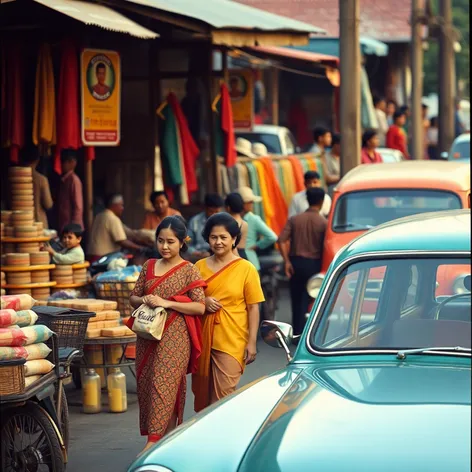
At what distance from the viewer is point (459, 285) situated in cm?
615

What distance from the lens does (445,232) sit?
6.18m

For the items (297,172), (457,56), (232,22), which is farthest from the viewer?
(457,56)

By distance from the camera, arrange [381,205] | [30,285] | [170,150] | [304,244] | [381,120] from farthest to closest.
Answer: [381,120]
[170,150]
[304,244]
[381,205]
[30,285]

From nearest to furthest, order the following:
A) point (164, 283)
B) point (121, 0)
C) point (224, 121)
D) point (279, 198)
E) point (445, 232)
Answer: point (445, 232), point (164, 283), point (121, 0), point (224, 121), point (279, 198)

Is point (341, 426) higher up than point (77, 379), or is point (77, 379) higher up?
point (341, 426)

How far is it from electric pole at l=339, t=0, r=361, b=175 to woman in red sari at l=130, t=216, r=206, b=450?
344 inches

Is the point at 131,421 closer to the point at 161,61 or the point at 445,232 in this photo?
the point at 445,232

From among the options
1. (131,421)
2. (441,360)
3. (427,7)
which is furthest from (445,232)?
(427,7)

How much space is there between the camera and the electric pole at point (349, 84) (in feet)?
52.9

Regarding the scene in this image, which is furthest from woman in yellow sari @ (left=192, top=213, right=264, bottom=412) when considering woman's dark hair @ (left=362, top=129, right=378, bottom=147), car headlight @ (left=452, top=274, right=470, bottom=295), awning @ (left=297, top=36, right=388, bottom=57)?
awning @ (left=297, top=36, right=388, bottom=57)

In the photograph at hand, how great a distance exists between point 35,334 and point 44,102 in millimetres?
5961

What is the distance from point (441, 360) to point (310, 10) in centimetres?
3114

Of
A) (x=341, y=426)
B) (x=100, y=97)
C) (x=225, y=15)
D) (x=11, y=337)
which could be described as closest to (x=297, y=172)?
(x=225, y=15)

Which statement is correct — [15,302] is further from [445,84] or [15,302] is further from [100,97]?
[445,84]
